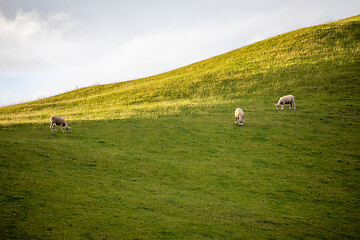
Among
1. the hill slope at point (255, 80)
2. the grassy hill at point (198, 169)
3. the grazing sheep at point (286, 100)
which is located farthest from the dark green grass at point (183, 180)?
the hill slope at point (255, 80)

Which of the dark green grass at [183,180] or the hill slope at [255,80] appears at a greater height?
the hill slope at [255,80]

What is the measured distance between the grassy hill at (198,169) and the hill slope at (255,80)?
0.51 metres

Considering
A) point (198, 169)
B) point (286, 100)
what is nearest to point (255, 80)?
point (286, 100)

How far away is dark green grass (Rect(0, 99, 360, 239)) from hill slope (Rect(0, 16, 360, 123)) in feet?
37.0

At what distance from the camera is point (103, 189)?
1698 cm

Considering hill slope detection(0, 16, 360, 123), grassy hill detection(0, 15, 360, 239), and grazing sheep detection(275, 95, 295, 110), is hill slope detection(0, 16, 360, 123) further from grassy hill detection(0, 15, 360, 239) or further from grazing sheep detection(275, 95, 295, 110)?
grazing sheep detection(275, 95, 295, 110)

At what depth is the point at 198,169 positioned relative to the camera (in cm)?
2111

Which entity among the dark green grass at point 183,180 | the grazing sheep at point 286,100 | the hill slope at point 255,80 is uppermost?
the hill slope at point 255,80

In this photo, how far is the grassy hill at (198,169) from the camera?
45.4 feet

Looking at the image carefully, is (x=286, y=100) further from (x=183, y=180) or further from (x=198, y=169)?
(x=183, y=180)

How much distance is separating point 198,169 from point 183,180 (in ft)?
6.75

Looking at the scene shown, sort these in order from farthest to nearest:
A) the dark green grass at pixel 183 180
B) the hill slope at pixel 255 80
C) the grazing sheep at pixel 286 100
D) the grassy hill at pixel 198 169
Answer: the hill slope at pixel 255 80 < the grazing sheep at pixel 286 100 < the grassy hill at pixel 198 169 < the dark green grass at pixel 183 180

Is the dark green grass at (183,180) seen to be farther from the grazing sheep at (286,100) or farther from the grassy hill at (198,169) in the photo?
the grazing sheep at (286,100)

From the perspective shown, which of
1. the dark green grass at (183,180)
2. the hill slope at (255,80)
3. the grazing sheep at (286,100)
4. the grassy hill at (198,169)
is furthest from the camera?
the hill slope at (255,80)
